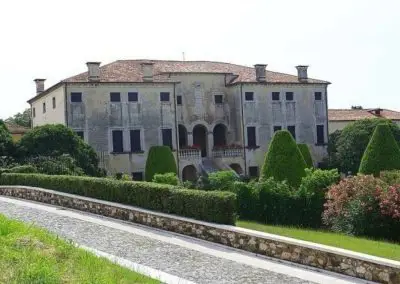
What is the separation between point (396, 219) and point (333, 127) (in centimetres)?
3735

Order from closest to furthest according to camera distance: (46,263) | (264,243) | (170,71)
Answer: (46,263) → (264,243) → (170,71)

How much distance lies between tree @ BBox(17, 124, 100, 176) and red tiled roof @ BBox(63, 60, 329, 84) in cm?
599

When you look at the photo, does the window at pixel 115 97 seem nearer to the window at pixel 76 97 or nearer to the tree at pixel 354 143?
the window at pixel 76 97

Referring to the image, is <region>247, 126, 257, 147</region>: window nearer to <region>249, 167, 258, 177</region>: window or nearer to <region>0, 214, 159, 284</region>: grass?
<region>249, 167, 258, 177</region>: window

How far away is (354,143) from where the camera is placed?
43812mm

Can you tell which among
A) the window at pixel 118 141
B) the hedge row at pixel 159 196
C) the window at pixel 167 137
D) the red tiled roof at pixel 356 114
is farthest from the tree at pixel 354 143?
the hedge row at pixel 159 196

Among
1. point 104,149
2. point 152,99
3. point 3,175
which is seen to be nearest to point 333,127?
point 152,99

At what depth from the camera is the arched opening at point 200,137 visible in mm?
46500

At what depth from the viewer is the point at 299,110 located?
47.3 metres

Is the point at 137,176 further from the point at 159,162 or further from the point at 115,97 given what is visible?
the point at 115,97

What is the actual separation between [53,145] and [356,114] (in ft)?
103

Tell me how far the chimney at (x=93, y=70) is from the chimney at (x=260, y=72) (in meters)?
12.2


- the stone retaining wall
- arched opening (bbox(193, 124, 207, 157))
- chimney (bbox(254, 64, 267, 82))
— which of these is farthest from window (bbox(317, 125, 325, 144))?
the stone retaining wall

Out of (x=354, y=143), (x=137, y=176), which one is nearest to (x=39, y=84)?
(x=137, y=176)
